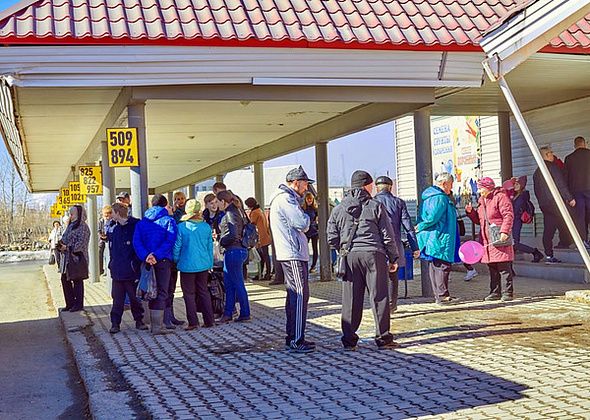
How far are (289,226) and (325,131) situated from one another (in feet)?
28.5

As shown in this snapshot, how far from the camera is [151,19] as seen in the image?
11156 mm

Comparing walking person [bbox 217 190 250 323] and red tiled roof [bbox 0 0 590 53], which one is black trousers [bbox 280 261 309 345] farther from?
red tiled roof [bbox 0 0 590 53]

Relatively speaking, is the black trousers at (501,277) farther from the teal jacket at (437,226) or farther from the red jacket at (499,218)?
the teal jacket at (437,226)

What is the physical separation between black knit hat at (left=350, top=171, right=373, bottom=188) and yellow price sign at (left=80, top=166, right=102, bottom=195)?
37.2 ft

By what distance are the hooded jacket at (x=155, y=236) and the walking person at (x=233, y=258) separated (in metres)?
0.78

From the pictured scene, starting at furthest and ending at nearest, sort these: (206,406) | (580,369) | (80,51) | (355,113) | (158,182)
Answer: (158,182) < (355,113) < (80,51) < (580,369) < (206,406)

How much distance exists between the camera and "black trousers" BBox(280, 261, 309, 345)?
870cm

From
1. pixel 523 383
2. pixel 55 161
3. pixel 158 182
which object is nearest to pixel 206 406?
pixel 523 383

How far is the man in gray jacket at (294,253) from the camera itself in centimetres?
870

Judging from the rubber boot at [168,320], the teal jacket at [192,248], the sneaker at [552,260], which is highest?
the teal jacket at [192,248]

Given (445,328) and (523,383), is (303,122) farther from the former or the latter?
(523,383)

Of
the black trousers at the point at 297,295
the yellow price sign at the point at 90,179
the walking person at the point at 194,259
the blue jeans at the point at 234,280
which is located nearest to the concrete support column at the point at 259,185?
the yellow price sign at the point at 90,179

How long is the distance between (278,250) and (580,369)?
3.10 metres

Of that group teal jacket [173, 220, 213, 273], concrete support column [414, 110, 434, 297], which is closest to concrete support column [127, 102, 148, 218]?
teal jacket [173, 220, 213, 273]
